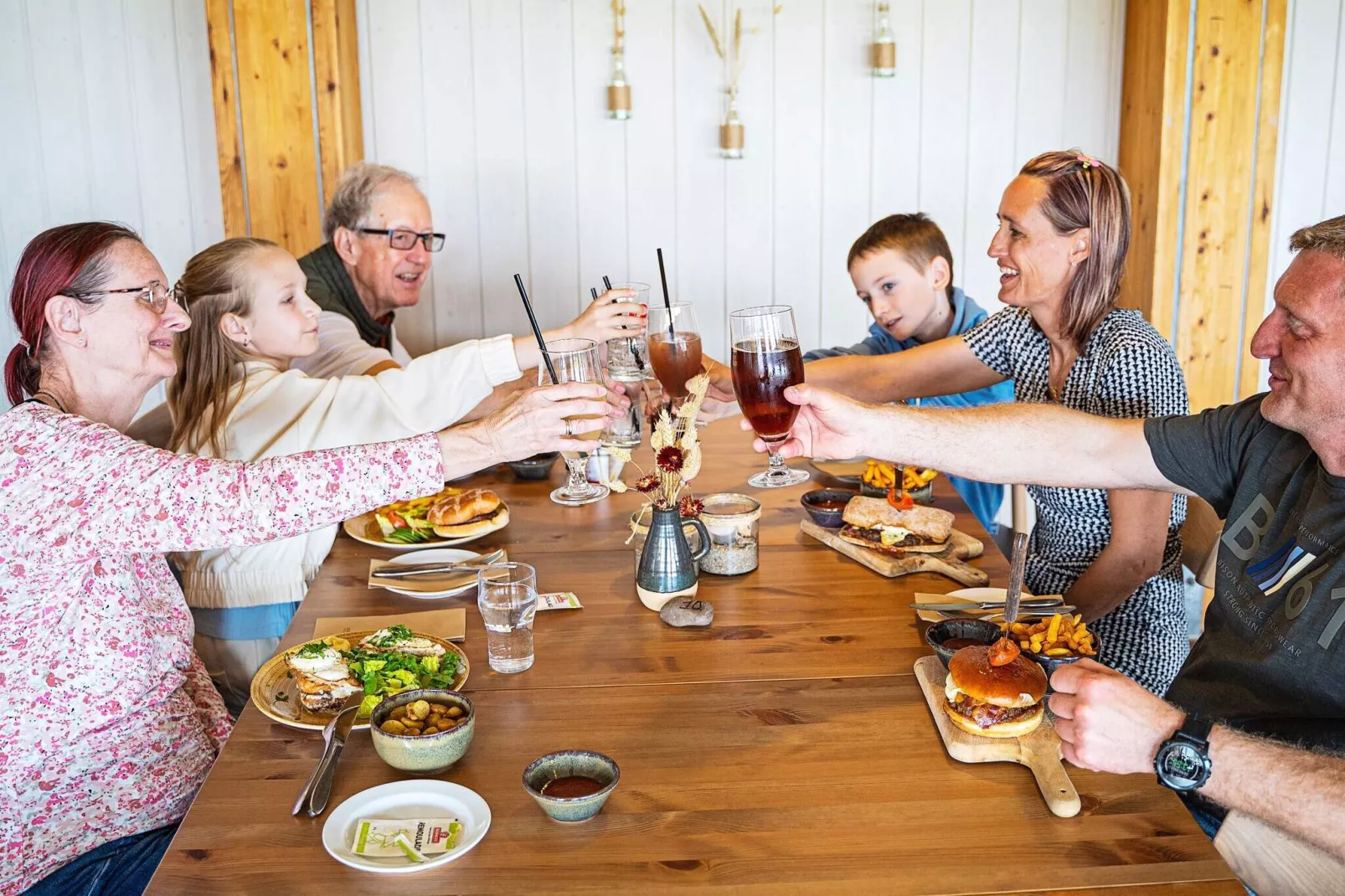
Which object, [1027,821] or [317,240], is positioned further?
[317,240]

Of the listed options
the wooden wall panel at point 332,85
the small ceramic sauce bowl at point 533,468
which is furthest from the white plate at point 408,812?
the wooden wall panel at point 332,85

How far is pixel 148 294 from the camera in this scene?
5.98ft

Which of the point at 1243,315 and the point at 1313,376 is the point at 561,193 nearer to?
the point at 1243,315

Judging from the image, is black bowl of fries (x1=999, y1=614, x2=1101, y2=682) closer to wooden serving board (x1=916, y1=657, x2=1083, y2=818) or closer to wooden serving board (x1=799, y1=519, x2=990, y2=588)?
wooden serving board (x1=916, y1=657, x2=1083, y2=818)

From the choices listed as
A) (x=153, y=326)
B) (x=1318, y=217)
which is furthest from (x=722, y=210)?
(x=153, y=326)

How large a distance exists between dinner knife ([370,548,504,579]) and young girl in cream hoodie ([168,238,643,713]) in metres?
0.25

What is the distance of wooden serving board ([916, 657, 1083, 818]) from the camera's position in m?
1.23

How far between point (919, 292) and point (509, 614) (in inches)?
74.7

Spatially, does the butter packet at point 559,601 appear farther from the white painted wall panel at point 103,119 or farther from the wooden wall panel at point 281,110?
the white painted wall panel at point 103,119

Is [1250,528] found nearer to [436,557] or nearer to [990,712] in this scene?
[990,712]

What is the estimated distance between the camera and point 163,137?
160 inches

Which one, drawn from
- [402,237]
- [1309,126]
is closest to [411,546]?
[402,237]

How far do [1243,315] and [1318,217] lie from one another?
470 mm

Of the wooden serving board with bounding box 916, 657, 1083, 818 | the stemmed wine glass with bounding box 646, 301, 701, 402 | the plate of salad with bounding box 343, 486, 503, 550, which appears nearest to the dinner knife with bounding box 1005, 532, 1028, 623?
the wooden serving board with bounding box 916, 657, 1083, 818
